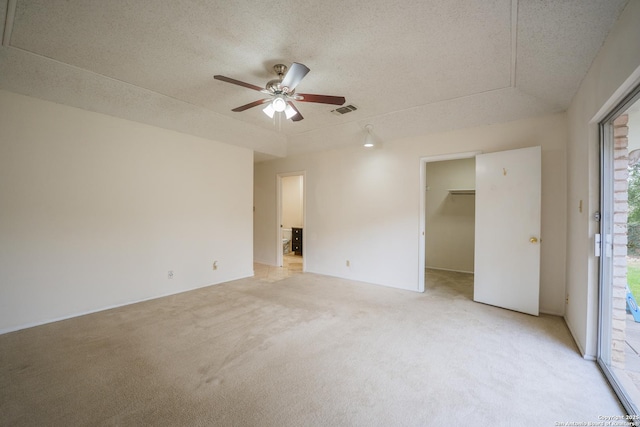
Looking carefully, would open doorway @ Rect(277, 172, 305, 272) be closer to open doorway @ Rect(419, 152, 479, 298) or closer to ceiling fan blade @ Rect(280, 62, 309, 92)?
open doorway @ Rect(419, 152, 479, 298)

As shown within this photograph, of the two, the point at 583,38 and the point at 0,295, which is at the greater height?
the point at 583,38

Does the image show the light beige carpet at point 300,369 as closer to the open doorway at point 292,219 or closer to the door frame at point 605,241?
the door frame at point 605,241

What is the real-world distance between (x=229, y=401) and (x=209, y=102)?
10.7 ft

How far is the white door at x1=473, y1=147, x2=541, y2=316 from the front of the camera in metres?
3.08

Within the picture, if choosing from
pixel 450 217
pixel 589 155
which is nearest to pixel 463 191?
pixel 450 217

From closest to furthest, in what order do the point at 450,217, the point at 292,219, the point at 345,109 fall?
the point at 345,109, the point at 450,217, the point at 292,219

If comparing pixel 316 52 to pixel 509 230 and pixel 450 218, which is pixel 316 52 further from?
pixel 450 218

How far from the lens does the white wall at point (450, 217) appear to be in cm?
533

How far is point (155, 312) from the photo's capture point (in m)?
3.14

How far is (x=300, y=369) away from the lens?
6.65 feet

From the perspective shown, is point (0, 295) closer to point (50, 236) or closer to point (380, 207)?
point (50, 236)

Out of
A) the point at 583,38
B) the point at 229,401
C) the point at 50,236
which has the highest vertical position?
the point at 583,38

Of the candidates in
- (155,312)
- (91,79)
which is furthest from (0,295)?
(91,79)

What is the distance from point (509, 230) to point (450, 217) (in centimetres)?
237
